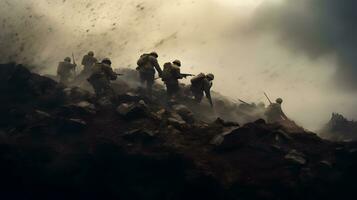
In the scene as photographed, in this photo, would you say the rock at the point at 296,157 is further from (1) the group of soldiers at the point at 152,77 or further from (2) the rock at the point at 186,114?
(1) the group of soldiers at the point at 152,77

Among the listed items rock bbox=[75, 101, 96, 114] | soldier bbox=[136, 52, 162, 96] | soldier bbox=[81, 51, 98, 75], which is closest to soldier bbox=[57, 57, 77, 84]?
soldier bbox=[81, 51, 98, 75]

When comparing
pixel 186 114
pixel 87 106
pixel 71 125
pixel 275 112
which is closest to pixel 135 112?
pixel 87 106

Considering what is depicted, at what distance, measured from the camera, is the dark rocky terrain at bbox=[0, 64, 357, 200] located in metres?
16.4

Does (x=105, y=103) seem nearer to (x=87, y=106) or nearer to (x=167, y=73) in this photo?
(x=87, y=106)

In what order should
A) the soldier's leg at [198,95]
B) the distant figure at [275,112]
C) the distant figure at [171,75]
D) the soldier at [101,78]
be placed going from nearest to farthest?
the soldier at [101,78] < the distant figure at [171,75] < the soldier's leg at [198,95] < the distant figure at [275,112]

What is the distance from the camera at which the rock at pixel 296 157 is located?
1719cm

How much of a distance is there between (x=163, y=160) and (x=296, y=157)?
16.8 ft

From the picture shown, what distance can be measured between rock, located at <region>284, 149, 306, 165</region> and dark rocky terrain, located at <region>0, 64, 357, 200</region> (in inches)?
1.5

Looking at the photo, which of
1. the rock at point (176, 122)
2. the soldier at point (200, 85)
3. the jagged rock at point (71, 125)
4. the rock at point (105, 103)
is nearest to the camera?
the rock at point (176, 122)

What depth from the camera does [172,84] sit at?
25750 mm

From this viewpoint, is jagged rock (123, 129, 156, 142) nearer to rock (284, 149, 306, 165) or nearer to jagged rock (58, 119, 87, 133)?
jagged rock (58, 119, 87, 133)

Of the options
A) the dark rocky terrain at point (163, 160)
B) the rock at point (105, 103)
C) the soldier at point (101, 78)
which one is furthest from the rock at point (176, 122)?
the soldier at point (101, 78)

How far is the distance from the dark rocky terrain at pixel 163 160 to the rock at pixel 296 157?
1.5 inches

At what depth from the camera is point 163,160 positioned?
1752cm
